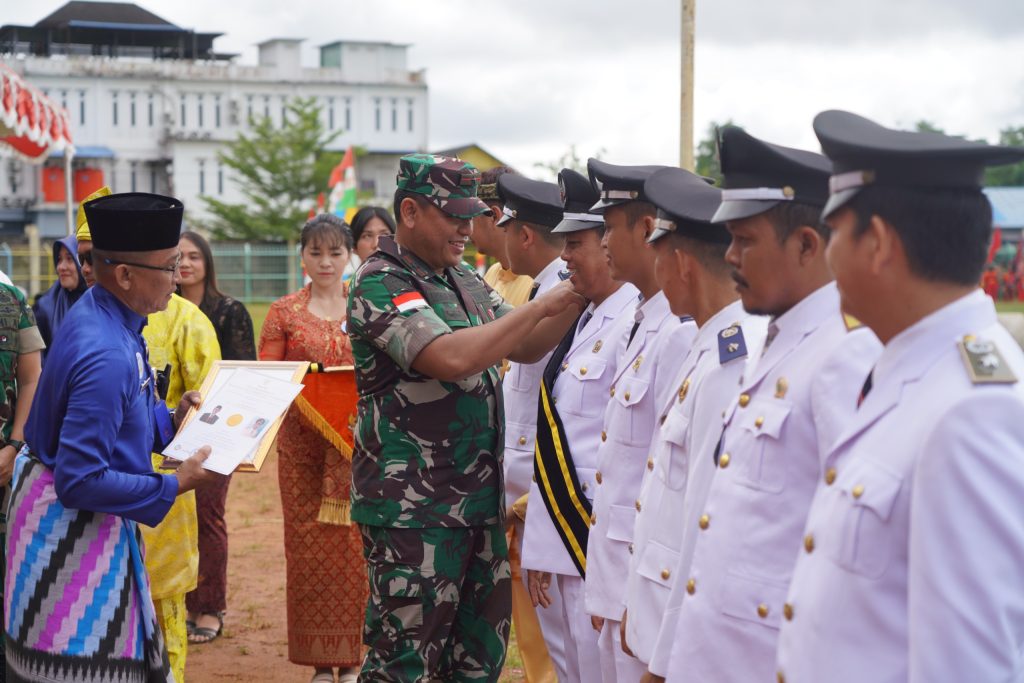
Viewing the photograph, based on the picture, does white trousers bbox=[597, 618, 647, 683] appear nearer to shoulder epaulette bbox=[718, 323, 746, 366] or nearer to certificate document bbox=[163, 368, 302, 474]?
shoulder epaulette bbox=[718, 323, 746, 366]

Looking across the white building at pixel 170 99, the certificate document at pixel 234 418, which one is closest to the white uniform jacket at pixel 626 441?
the certificate document at pixel 234 418

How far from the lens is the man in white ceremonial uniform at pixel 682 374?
285cm

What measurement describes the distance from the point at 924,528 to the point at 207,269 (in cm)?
530

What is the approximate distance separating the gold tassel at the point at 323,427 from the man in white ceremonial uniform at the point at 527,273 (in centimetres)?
111

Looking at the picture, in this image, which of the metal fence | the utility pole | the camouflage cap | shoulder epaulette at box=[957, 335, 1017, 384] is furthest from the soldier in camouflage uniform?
the metal fence

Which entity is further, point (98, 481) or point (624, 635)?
point (98, 481)

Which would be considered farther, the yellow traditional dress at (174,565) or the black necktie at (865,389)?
the yellow traditional dress at (174,565)

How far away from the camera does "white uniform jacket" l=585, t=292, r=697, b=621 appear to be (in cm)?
348

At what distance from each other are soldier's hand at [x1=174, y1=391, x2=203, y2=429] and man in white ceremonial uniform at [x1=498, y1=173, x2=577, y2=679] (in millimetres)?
1262

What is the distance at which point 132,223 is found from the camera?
3621mm

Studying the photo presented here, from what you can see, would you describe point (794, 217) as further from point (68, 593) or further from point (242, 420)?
point (68, 593)

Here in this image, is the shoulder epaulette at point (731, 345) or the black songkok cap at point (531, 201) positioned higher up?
the black songkok cap at point (531, 201)

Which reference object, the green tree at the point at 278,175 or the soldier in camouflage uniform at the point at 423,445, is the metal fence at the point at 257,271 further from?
the soldier in camouflage uniform at the point at 423,445

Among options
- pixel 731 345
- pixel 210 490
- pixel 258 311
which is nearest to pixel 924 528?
pixel 731 345
